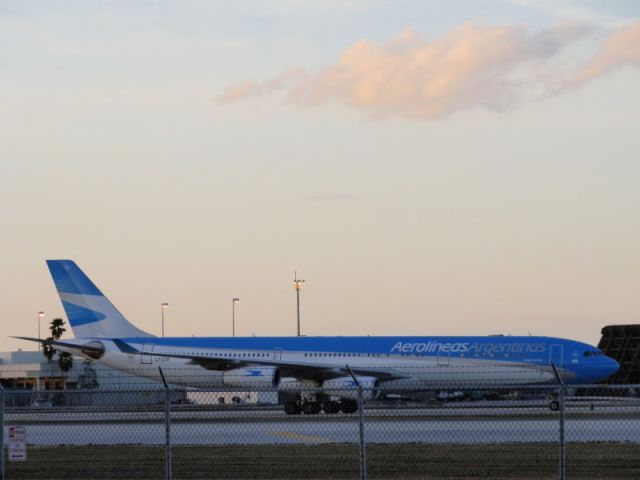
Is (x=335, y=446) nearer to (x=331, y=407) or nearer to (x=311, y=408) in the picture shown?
(x=311, y=408)

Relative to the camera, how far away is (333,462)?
880 inches

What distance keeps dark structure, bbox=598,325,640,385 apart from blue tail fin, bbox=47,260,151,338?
32950mm

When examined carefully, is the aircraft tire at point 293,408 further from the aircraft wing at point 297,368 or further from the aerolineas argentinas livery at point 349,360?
the aircraft wing at point 297,368

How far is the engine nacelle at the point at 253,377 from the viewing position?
46.9m

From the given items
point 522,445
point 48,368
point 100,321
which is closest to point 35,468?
point 522,445

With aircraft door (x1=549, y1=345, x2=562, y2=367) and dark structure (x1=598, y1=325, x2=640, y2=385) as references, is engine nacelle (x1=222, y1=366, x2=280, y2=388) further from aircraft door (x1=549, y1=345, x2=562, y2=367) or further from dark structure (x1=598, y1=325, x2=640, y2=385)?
dark structure (x1=598, y1=325, x2=640, y2=385)

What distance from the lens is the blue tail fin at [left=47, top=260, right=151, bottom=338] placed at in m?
57.0

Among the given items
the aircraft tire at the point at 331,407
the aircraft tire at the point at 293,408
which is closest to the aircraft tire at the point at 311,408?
the aircraft tire at the point at 331,407

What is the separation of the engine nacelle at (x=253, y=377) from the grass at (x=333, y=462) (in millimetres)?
21114

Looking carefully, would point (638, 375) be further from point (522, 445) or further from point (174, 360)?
point (522, 445)

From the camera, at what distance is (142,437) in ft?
97.9

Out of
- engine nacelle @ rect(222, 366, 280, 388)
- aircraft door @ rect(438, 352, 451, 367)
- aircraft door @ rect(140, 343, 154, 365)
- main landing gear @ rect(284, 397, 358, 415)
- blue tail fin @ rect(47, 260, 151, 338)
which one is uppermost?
blue tail fin @ rect(47, 260, 151, 338)

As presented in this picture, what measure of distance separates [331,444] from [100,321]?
107ft

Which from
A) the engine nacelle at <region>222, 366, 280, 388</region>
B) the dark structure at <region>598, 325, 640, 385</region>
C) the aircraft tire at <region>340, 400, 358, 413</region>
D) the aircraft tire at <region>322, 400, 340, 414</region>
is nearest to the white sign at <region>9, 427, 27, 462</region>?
the aircraft tire at <region>322, 400, 340, 414</region>
